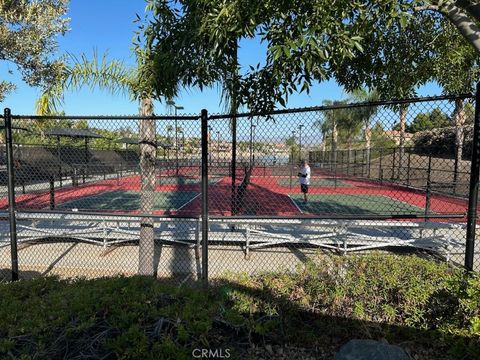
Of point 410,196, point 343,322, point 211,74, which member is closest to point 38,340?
point 343,322

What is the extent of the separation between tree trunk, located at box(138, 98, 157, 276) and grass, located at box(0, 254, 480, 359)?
1.66 m

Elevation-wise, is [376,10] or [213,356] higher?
[376,10]

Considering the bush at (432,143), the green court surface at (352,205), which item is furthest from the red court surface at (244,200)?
the bush at (432,143)

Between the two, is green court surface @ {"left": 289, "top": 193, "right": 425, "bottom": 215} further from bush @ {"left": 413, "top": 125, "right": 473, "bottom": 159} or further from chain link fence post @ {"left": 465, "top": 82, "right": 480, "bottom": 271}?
chain link fence post @ {"left": 465, "top": 82, "right": 480, "bottom": 271}

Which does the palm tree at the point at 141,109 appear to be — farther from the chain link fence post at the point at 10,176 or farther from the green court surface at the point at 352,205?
the green court surface at the point at 352,205

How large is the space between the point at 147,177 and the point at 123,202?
9747 mm

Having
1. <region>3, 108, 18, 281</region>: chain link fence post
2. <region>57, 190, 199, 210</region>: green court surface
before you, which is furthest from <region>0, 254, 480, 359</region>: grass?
<region>57, 190, 199, 210</region>: green court surface

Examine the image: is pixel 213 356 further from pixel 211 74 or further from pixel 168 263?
pixel 168 263

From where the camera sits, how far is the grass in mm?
2535

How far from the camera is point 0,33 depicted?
5789mm

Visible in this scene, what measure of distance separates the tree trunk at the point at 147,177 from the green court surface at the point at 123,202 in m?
6.85

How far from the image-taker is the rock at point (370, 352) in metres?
2.18

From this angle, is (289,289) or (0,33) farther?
(0,33)

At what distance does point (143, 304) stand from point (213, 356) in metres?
0.81
